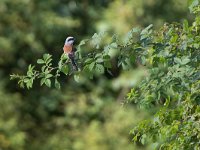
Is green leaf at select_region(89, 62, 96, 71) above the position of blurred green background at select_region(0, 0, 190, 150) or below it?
below

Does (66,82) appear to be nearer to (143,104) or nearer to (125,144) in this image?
(125,144)

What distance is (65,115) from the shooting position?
1221 centimetres

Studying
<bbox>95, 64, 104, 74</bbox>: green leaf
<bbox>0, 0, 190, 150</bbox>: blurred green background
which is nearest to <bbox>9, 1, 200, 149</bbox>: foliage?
<bbox>95, 64, 104, 74</bbox>: green leaf

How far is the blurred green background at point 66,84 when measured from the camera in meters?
11.6

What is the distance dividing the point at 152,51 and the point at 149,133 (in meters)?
0.47

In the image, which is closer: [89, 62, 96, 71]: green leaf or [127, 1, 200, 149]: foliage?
[89, 62, 96, 71]: green leaf

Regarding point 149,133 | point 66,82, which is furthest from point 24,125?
point 149,133

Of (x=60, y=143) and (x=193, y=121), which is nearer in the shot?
(x=193, y=121)

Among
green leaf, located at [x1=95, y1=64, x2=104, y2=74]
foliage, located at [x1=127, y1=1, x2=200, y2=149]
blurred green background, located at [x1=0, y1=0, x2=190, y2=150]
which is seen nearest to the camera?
green leaf, located at [x1=95, y1=64, x2=104, y2=74]

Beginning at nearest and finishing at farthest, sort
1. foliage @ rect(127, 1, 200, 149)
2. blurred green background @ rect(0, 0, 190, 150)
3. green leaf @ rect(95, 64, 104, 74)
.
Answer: green leaf @ rect(95, 64, 104, 74) < foliage @ rect(127, 1, 200, 149) < blurred green background @ rect(0, 0, 190, 150)

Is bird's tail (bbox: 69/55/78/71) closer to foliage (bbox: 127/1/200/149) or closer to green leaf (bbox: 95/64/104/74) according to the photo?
green leaf (bbox: 95/64/104/74)

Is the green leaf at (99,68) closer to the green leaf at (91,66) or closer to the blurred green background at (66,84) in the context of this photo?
the green leaf at (91,66)

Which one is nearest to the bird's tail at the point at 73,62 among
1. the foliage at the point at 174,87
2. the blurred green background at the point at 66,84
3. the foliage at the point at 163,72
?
the foliage at the point at 163,72

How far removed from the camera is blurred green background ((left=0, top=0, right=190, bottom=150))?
37.9 feet
